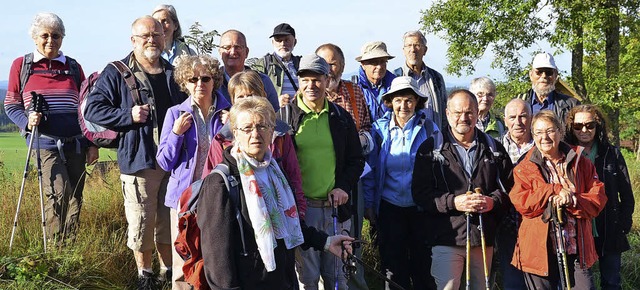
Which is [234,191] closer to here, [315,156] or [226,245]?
[226,245]

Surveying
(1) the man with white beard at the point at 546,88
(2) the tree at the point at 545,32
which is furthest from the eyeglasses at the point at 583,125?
(2) the tree at the point at 545,32

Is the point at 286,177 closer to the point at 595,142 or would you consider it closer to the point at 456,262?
the point at 456,262

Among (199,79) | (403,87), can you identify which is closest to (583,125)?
(403,87)

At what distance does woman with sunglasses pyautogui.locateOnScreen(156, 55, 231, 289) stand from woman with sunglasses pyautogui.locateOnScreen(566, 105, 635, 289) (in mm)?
2919

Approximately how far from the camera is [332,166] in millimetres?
5344

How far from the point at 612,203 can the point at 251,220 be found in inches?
137

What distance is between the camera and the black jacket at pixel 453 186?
5.38 m

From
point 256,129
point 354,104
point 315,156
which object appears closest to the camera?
point 256,129

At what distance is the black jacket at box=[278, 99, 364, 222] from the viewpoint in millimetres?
5352

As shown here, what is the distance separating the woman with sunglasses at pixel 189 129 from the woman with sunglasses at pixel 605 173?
9.58 ft

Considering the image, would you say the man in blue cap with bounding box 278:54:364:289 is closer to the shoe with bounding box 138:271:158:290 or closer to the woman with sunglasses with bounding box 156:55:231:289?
the woman with sunglasses with bounding box 156:55:231:289

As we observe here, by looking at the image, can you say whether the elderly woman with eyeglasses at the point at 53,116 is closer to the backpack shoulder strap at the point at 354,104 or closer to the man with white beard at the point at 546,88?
the backpack shoulder strap at the point at 354,104

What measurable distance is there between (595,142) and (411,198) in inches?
64.0

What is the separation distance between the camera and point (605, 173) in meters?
5.90
